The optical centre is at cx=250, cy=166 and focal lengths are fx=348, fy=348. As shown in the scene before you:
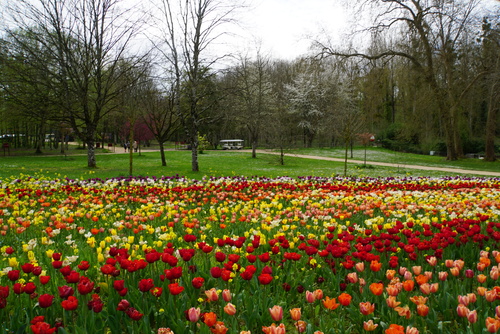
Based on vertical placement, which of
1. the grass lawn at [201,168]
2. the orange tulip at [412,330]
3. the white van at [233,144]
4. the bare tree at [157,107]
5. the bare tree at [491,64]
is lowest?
the grass lawn at [201,168]

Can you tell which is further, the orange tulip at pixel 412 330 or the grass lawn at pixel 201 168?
the grass lawn at pixel 201 168

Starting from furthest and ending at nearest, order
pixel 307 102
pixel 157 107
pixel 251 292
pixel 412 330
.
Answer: pixel 307 102, pixel 157 107, pixel 251 292, pixel 412 330

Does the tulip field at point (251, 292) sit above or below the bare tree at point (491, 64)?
below

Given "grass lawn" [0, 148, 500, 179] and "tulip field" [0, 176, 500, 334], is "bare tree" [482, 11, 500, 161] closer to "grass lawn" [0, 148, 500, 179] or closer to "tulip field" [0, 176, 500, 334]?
"grass lawn" [0, 148, 500, 179]

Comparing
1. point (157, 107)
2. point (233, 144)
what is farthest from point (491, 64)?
point (233, 144)

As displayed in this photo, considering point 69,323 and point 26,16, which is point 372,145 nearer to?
point 26,16

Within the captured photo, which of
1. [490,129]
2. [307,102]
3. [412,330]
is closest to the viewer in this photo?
[412,330]

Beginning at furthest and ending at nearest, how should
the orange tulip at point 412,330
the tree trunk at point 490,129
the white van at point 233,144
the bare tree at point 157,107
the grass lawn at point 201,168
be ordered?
the white van at point 233,144 < the tree trunk at point 490,129 < the bare tree at point 157,107 < the grass lawn at point 201,168 < the orange tulip at point 412,330

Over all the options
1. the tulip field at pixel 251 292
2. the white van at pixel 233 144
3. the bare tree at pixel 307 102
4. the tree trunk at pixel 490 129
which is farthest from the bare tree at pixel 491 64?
the white van at pixel 233 144

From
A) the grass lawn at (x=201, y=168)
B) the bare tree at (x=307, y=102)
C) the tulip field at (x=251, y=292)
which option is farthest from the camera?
the bare tree at (x=307, y=102)

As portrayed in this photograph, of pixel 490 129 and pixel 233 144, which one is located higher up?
pixel 490 129

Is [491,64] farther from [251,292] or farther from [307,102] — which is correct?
[307,102]

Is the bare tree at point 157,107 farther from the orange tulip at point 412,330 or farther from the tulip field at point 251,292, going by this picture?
the orange tulip at point 412,330

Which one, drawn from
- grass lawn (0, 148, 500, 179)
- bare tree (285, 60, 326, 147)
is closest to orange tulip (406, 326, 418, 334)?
grass lawn (0, 148, 500, 179)
